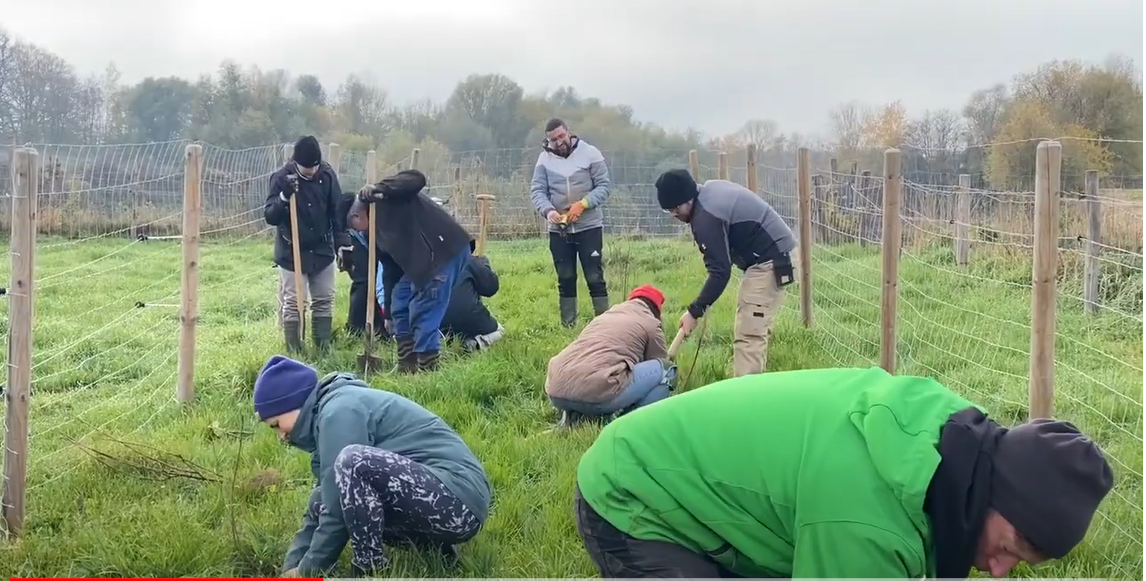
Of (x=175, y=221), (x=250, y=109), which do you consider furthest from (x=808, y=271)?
(x=250, y=109)

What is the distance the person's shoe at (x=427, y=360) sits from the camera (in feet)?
21.0

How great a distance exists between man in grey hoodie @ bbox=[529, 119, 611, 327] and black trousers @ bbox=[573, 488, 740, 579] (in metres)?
5.34

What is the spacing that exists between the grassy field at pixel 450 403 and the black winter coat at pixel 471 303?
0.25 meters

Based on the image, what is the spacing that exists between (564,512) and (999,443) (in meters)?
2.19

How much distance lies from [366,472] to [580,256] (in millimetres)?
4722

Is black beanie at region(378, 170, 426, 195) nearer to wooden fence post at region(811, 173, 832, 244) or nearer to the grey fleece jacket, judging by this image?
the grey fleece jacket

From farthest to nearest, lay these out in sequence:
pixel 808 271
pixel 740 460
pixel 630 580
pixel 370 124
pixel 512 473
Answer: pixel 370 124, pixel 808 271, pixel 512 473, pixel 630 580, pixel 740 460

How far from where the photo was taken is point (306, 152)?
6.53 meters

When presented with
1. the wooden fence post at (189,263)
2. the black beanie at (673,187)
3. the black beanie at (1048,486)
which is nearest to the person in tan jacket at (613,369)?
the black beanie at (673,187)

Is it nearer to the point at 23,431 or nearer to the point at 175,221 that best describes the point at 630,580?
the point at 23,431

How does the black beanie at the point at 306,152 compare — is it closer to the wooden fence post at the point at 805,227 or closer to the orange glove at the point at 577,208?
the orange glove at the point at 577,208

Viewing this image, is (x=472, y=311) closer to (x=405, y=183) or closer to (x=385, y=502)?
(x=405, y=183)

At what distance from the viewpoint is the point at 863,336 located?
6758 mm

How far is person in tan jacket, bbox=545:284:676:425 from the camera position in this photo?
488 cm
